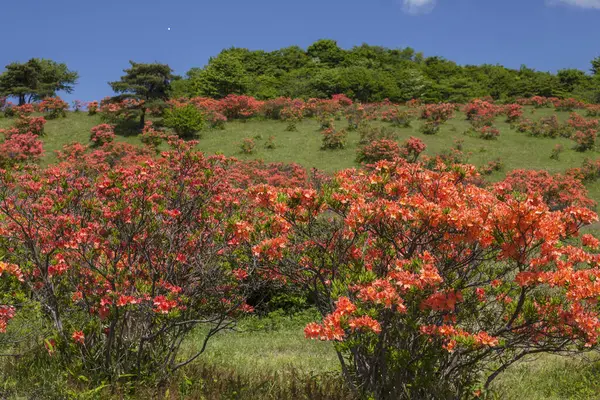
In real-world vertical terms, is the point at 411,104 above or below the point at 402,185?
above

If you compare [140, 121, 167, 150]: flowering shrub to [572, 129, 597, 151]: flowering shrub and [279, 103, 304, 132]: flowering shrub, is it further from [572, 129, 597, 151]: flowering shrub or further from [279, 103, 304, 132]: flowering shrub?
[572, 129, 597, 151]: flowering shrub

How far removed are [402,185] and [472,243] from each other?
84cm

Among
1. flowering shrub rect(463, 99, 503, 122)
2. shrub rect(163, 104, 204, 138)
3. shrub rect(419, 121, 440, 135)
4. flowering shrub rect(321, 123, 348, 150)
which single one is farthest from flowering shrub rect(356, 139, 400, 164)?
flowering shrub rect(463, 99, 503, 122)

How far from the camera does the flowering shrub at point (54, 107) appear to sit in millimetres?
38719

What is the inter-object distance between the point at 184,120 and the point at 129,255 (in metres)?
29.3

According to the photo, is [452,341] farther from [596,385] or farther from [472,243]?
[596,385]

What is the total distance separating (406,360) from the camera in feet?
14.3

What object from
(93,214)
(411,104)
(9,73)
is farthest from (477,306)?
(9,73)

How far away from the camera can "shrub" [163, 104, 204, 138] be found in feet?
109

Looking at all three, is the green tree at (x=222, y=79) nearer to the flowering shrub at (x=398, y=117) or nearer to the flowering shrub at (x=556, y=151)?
the flowering shrub at (x=398, y=117)

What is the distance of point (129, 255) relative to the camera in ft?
17.0

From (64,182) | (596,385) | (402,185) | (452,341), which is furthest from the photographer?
(596,385)

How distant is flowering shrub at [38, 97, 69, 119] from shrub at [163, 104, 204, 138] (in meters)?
10.4

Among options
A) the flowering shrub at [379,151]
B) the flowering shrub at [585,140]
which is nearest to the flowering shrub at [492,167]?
the flowering shrub at [379,151]
